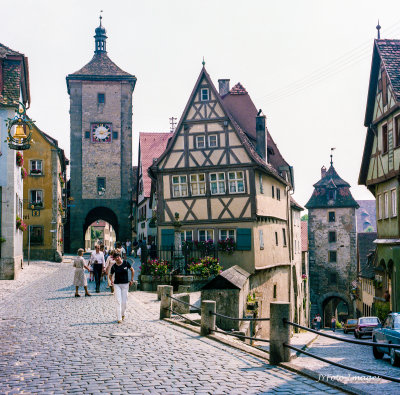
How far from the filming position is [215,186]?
29984 millimetres

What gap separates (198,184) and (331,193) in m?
37.4

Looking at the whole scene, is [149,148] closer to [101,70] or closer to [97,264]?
[101,70]

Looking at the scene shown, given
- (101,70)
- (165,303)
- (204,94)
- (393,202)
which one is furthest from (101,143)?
(165,303)

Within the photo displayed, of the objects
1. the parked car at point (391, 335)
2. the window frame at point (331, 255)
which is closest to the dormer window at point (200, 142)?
the parked car at point (391, 335)

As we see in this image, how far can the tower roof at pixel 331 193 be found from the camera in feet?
211

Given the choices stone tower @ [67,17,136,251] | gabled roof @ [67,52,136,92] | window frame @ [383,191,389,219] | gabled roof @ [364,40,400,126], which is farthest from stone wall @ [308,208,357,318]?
window frame @ [383,191,389,219]

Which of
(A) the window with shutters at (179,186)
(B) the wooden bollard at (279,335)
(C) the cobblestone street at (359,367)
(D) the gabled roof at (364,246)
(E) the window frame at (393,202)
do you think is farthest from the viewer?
(D) the gabled roof at (364,246)

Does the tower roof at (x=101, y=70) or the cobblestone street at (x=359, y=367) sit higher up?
the tower roof at (x=101, y=70)

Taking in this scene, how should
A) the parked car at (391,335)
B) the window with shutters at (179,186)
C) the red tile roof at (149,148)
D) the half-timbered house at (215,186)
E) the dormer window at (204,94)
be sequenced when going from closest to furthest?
the parked car at (391,335) < the half-timbered house at (215,186) < the dormer window at (204,94) < the window with shutters at (179,186) < the red tile roof at (149,148)

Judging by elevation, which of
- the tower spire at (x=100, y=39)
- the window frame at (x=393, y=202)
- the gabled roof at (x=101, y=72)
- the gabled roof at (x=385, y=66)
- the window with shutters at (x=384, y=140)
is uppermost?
the tower spire at (x=100, y=39)

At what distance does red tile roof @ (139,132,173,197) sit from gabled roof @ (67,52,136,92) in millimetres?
5492

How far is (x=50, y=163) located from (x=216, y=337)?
35.8 meters

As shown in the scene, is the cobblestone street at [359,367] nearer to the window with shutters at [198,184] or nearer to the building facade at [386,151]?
the building facade at [386,151]

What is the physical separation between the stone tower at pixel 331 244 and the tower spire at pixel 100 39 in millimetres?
26338
